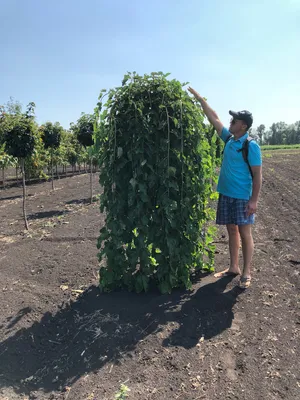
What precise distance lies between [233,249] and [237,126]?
1.44m

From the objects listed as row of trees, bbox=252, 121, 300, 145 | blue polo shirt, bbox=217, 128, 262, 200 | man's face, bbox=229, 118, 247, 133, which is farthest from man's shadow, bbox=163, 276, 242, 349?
row of trees, bbox=252, 121, 300, 145

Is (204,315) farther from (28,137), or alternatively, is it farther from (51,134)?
(51,134)

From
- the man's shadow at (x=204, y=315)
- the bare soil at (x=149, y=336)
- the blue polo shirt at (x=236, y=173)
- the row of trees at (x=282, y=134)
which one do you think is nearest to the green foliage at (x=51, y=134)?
the bare soil at (x=149, y=336)

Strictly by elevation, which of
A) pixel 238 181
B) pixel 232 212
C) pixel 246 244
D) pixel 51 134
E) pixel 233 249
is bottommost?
pixel 233 249

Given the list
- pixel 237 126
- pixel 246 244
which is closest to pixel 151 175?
pixel 237 126

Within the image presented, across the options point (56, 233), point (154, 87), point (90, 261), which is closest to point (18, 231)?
point (56, 233)

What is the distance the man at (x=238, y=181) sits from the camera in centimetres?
351

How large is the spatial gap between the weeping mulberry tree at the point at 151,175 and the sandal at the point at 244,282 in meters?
0.63

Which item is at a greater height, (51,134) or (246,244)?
(51,134)

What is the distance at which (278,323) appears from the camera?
121 inches

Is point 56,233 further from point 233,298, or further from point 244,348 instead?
point 244,348

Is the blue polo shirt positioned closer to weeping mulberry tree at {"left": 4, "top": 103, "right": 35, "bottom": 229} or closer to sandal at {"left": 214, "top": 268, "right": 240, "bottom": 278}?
sandal at {"left": 214, "top": 268, "right": 240, "bottom": 278}

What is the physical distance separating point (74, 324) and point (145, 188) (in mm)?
1521

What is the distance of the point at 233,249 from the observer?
3.99 m
